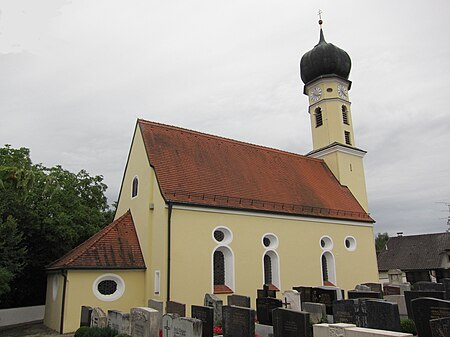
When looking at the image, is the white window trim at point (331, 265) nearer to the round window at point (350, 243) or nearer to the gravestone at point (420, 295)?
the round window at point (350, 243)

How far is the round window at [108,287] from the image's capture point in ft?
48.9

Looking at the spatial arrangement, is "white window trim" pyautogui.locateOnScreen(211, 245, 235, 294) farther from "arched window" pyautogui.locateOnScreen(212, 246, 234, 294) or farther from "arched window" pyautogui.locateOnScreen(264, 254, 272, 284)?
"arched window" pyautogui.locateOnScreen(264, 254, 272, 284)

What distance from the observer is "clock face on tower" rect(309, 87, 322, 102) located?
2666 cm

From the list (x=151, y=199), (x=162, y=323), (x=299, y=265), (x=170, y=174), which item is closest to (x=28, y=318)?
(x=151, y=199)

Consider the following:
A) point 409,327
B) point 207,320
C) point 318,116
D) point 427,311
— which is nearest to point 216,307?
point 207,320

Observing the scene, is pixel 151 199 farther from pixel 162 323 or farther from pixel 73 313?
pixel 162 323

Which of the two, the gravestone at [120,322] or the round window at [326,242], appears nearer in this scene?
the gravestone at [120,322]

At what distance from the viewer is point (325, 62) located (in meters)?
26.1

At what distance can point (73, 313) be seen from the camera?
46.8ft

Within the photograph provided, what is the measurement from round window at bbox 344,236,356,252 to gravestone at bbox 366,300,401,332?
451 inches

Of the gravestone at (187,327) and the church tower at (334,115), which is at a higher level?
the church tower at (334,115)

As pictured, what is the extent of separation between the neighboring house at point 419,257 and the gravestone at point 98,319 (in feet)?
95.8

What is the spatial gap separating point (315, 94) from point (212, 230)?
1449cm

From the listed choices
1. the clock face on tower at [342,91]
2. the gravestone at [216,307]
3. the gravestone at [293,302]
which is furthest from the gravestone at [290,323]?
the clock face on tower at [342,91]
